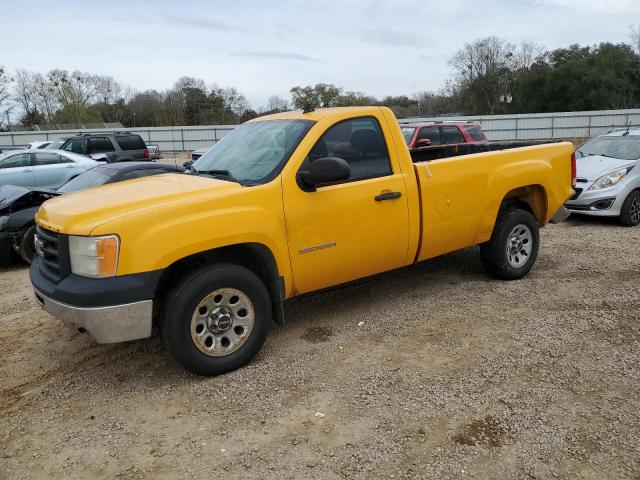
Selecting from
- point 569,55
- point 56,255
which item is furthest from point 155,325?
point 569,55

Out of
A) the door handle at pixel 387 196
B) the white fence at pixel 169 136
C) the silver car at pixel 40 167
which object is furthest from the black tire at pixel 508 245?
the white fence at pixel 169 136

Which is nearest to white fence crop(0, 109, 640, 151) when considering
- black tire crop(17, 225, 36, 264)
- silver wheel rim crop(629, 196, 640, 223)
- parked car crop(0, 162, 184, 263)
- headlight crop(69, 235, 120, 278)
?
silver wheel rim crop(629, 196, 640, 223)

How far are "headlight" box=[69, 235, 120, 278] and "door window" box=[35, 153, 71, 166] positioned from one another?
1260 cm

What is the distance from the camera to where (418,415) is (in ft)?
11.4

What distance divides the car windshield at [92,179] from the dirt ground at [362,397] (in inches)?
112

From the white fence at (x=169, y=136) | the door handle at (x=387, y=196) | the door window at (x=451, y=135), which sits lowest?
the door handle at (x=387, y=196)

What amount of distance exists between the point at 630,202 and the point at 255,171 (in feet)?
23.8

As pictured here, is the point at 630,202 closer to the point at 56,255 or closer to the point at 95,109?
the point at 56,255

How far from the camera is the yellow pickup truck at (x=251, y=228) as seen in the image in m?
3.60

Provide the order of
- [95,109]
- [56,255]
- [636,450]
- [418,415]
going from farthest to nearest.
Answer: [95,109] < [56,255] < [418,415] < [636,450]

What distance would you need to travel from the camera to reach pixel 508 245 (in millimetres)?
5926

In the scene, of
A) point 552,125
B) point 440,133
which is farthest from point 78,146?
point 552,125

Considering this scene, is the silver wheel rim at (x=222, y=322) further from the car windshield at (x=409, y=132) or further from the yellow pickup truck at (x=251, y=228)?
the car windshield at (x=409, y=132)

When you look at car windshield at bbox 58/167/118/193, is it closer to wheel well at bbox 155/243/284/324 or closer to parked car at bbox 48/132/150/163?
wheel well at bbox 155/243/284/324
